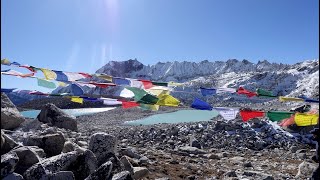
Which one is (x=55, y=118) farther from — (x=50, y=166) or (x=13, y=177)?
(x=13, y=177)

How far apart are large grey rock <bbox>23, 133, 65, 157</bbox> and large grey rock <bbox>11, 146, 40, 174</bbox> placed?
132 centimetres

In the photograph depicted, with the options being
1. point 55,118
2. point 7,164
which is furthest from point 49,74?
point 55,118

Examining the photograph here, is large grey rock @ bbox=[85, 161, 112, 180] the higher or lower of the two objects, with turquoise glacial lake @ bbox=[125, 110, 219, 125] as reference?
higher

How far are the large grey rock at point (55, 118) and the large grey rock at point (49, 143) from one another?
28.9 feet

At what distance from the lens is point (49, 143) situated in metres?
10.8

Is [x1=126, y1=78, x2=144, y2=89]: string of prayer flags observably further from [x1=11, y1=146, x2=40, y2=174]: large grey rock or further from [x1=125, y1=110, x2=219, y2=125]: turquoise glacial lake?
[x1=125, y1=110, x2=219, y2=125]: turquoise glacial lake

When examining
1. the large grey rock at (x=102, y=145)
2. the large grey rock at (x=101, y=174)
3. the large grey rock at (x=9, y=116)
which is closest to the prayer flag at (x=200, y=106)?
the large grey rock at (x=102, y=145)

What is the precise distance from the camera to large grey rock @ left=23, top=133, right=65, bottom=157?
35.3 feet

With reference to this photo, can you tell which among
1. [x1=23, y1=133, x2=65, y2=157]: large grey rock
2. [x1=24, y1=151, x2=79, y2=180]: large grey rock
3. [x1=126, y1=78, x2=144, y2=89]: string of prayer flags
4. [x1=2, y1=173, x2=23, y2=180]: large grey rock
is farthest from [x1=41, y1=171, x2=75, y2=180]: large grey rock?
[x1=126, y1=78, x2=144, y2=89]: string of prayer flags

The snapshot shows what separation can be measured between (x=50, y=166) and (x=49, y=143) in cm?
222

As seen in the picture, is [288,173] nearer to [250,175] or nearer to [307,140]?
[250,175]

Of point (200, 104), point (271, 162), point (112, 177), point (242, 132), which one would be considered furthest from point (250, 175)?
point (242, 132)

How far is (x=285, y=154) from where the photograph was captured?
63.0 ft

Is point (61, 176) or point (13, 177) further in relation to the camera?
point (61, 176)
